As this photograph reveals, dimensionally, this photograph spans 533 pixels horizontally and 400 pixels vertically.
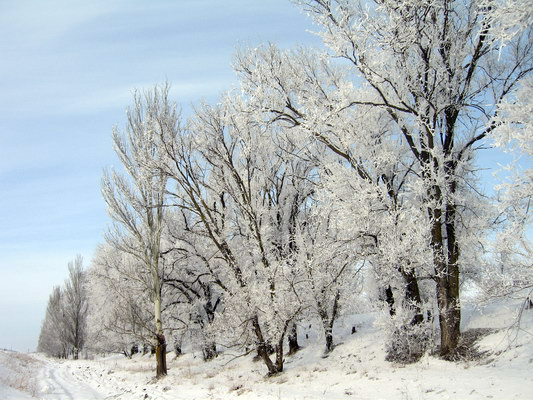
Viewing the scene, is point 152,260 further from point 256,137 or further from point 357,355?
point 357,355

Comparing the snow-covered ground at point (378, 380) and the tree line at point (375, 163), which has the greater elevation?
the tree line at point (375, 163)

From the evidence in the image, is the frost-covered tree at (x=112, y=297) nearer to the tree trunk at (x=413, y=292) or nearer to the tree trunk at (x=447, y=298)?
the tree trunk at (x=413, y=292)

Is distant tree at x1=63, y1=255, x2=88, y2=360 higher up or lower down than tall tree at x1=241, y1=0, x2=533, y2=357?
lower down

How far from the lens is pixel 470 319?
15703 millimetres

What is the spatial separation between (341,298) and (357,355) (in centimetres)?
318

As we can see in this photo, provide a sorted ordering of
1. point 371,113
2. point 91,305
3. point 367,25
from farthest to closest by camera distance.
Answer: point 91,305 → point 371,113 → point 367,25

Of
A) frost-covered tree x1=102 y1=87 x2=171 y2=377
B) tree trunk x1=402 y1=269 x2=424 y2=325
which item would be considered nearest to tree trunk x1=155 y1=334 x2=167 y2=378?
frost-covered tree x1=102 y1=87 x2=171 y2=377

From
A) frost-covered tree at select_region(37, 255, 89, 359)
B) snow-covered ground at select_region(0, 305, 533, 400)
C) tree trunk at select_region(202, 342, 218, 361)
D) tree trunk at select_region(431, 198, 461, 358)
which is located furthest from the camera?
frost-covered tree at select_region(37, 255, 89, 359)

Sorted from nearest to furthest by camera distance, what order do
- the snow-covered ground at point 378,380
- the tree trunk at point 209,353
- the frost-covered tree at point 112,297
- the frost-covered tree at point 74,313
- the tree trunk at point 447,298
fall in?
1. the snow-covered ground at point 378,380
2. the tree trunk at point 447,298
3. the tree trunk at point 209,353
4. the frost-covered tree at point 112,297
5. the frost-covered tree at point 74,313

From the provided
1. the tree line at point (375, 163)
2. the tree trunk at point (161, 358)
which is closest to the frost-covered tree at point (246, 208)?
the tree line at point (375, 163)

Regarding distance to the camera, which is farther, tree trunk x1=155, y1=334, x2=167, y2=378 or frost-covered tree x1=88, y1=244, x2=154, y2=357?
frost-covered tree x1=88, y1=244, x2=154, y2=357

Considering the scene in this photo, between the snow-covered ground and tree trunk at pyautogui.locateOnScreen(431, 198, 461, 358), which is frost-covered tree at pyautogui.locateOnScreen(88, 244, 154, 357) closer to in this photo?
the snow-covered ground

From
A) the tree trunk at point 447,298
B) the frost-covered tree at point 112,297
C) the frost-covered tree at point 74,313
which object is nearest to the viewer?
the tree trunk at point 447,298

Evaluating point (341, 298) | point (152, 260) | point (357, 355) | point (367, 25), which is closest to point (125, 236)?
point (152, 260)
